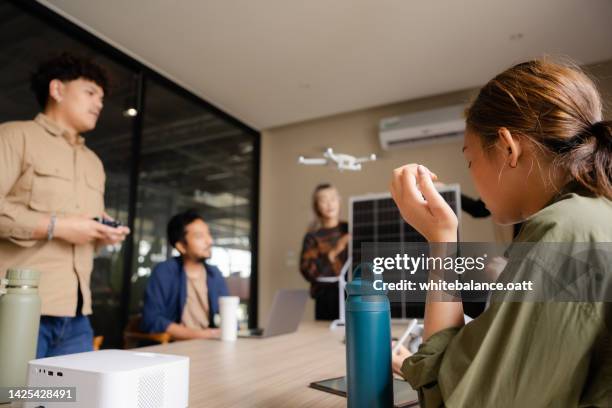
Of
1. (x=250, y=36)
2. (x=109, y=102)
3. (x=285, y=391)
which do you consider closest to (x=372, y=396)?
(x=285, y=391)

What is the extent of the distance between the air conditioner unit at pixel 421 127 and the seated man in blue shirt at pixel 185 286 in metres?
2.01

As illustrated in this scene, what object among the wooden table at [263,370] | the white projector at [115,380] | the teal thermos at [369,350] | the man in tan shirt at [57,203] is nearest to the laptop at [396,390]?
the wooden table at [263,370]

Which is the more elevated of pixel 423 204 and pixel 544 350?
pixel 423 204

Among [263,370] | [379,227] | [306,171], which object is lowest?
[263,370]

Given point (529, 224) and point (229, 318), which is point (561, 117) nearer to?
point (529, 224)

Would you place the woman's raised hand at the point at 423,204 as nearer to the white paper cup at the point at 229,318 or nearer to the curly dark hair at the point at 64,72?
the white paper cup at the point at 229,318

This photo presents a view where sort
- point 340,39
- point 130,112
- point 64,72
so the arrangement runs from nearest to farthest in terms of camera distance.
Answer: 1. point 64,72
2. point 340,39
3. point 130,112

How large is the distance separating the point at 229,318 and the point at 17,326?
0.88 meters

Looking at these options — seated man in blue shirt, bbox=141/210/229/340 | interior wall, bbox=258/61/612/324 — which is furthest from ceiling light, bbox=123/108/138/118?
interior wall, bbox=258/61/612/324

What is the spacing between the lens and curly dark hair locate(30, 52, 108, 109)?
182cm

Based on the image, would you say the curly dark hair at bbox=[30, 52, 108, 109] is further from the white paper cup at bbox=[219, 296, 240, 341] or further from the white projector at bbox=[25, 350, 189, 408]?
the white projector at bbox=[25, 350, 189, 408]

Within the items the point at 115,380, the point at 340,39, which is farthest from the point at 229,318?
the point at 340,39

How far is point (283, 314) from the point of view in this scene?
68.1 inches

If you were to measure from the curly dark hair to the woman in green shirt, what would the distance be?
1.66m
